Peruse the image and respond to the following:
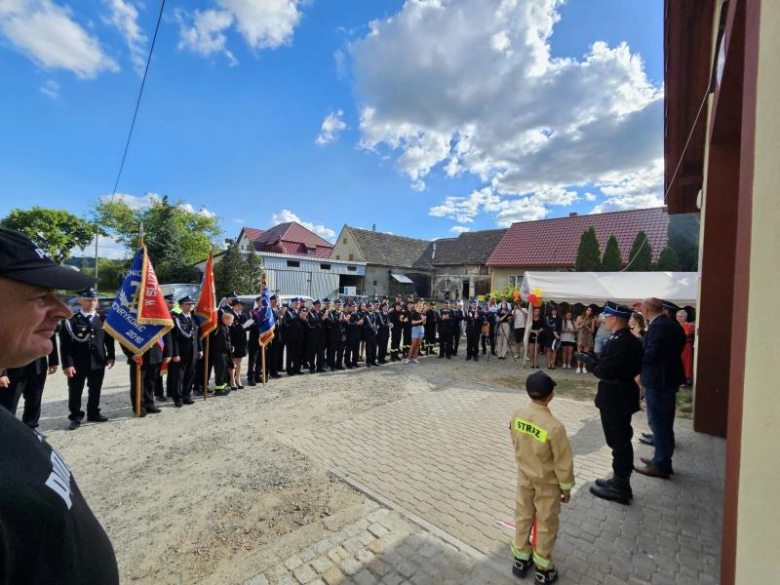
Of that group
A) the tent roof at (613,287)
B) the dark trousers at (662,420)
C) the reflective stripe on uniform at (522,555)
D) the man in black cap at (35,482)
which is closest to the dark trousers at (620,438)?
the dark trousers at (662,420)

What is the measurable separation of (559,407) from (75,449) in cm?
776

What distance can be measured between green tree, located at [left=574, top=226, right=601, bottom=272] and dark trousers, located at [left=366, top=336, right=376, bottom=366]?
50.7 ft

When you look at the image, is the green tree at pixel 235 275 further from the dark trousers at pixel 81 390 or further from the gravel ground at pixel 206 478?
the dark trousers at pixel 81 390

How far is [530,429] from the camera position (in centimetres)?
268

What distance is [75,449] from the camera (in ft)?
16.0

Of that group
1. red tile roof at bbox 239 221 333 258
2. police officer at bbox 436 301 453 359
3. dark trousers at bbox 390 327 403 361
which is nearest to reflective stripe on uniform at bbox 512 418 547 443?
dark trousers at bbox 390 327 403 361

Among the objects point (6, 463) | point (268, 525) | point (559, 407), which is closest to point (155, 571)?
point (268, 525)

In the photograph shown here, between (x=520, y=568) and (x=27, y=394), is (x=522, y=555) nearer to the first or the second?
(x=520, y=568)

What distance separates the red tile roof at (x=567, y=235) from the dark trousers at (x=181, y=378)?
860 inches

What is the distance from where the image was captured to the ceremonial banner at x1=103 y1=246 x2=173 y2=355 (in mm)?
5859

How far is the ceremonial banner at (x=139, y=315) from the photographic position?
586 cm

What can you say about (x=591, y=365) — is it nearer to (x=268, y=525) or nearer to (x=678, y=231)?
(x=268, y=525)

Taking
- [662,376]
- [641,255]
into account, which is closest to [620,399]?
[662,376]

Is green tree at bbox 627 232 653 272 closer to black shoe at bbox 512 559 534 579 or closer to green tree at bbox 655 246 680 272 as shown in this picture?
green tree at bbox 655 246 680 272
